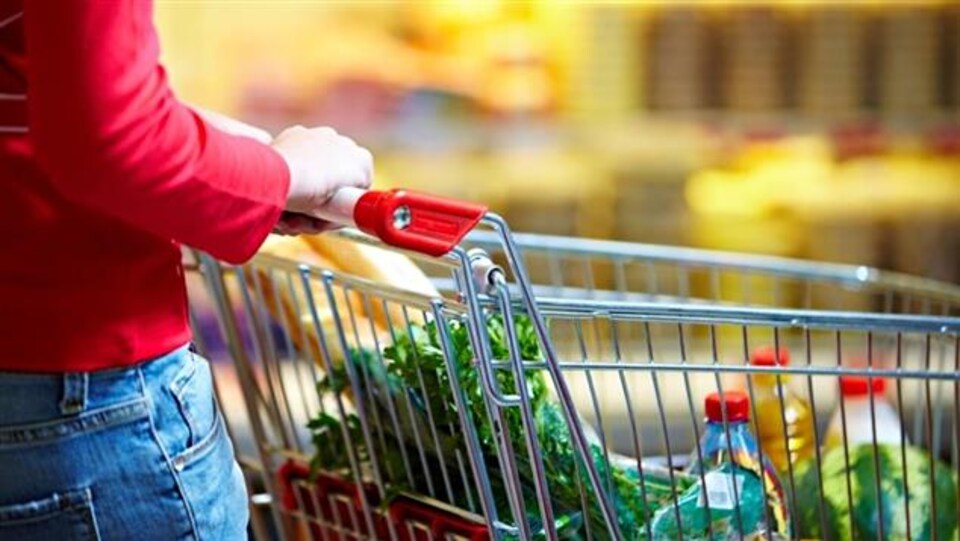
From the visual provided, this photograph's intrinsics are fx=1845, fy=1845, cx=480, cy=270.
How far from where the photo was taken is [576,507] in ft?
5.06

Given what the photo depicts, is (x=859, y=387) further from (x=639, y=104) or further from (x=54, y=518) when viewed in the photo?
(x=639, y=104)

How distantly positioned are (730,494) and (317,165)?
518mm

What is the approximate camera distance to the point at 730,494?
159 cm

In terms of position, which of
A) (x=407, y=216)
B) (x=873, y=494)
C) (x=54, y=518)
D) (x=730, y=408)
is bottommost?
(x=873, y=494)

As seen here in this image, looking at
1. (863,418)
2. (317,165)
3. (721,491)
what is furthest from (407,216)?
(863,418)

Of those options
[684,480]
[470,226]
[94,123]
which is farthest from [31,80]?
[684,480]

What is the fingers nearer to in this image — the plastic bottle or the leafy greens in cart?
the leafy greens in cart

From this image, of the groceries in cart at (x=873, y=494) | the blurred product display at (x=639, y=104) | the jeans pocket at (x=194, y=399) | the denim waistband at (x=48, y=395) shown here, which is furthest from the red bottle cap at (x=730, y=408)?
the blurred product display at (x=639, y=104)

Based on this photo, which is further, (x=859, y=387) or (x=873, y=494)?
(x=859, y=387)

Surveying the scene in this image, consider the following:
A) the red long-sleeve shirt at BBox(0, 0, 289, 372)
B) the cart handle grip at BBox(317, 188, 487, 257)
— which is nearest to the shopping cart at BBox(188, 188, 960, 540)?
the cart handle grip at BBox(317, 188, 487, 257)

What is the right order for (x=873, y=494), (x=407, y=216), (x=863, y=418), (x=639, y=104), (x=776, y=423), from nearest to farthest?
(x=407, y=216), (x=873, y=494), (x=776, y=423), (x=863, y=418), (x=639, y=104)

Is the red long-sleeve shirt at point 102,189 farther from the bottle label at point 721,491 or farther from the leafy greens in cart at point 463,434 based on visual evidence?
the bottle label at point 721,491

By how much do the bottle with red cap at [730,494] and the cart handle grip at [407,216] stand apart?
12.9 inches

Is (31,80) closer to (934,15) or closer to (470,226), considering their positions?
(470,226)
